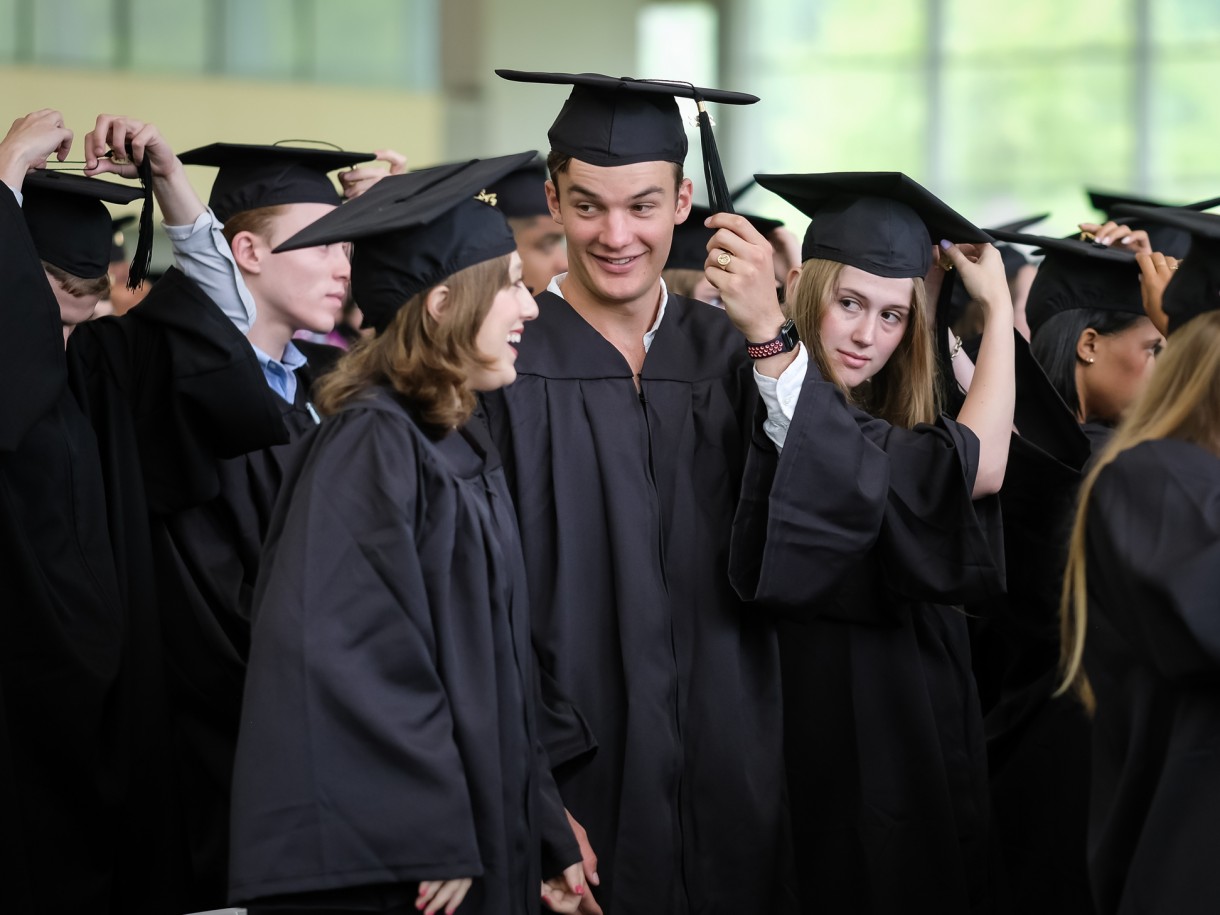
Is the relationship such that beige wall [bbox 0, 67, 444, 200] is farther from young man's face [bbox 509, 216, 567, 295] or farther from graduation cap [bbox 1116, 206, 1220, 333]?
graduation cap [bbox 1116, 206, 1220, 333]

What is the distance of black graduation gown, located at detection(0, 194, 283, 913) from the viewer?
3168 mm

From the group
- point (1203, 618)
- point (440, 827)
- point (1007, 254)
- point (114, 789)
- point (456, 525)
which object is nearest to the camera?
point (1203, 618)

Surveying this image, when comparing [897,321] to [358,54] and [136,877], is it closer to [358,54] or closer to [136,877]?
[136,877]

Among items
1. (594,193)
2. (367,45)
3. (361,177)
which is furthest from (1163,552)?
(367,45)

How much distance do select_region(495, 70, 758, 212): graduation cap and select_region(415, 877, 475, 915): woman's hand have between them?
1408mm

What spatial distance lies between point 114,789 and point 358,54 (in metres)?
8.76

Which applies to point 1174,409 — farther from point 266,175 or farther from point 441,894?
point 266,175

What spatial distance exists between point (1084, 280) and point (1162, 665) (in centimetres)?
180

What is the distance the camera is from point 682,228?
4793mm

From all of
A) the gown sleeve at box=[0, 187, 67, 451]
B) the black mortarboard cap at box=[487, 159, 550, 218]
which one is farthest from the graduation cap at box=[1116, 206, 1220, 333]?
the black mortarboard cap at box=[487, 159, 550, 218]

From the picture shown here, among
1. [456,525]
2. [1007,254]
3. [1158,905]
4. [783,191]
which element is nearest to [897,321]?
[783,191]

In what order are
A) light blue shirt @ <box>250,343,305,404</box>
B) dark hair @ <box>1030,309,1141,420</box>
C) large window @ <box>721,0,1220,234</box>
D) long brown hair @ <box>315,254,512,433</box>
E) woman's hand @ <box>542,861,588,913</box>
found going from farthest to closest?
1. large window @ <box>721,0,1220,234</box>
2. light blue shirt @ <box>250,343,305,404</box>
3. dark hair @ <box>1030,309,1141,420</box>
4. woman's hand @ <box>542,861,588,913</box>
5. long brown hair @ <box>315,254,512,433</box>

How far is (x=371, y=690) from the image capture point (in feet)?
7.27

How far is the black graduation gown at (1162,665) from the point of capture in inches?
78.7
